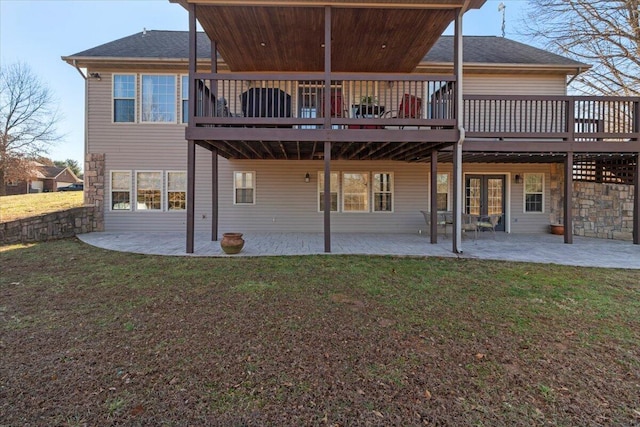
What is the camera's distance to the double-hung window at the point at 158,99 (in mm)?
9836

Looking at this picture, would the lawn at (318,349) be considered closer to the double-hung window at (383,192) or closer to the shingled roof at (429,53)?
the double-hung window at (383,192)

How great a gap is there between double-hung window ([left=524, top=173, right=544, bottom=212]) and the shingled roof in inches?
130

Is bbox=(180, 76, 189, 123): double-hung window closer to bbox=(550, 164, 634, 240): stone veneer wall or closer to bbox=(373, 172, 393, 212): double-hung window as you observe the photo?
bbox=(373, 172, 393, 212): double-hung window

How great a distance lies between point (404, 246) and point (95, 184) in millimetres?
9122

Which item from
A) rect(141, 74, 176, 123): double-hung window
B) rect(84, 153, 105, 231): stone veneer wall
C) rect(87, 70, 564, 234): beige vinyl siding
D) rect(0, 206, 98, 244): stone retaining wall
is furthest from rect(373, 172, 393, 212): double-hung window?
rect(0, 206, 98, 244): stone retaining wall

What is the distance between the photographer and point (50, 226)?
8289 mm

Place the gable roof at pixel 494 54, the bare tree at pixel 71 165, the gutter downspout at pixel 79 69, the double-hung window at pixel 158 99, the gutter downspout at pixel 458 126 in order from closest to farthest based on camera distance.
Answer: the gutter downspout at pixel 458 126
the gutter downspout at pixel 79 69
the gable roof at pixel 494 54
the double-hung window at pixel 158 99
the bare tree at pixel 71 165

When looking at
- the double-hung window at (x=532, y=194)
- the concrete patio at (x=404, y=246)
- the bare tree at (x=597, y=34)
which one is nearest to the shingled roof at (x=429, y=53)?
the bare tree at (x=597, y=34)

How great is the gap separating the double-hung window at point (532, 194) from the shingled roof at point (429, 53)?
3312mm

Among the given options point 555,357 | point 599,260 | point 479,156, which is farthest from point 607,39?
point 555,357

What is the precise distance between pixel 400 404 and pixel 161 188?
9.77 m

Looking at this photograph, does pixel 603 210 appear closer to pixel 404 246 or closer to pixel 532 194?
pixel 532 194

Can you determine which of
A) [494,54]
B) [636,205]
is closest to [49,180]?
[494,54]

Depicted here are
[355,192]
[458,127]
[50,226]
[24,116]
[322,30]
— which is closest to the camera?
[458,127]
